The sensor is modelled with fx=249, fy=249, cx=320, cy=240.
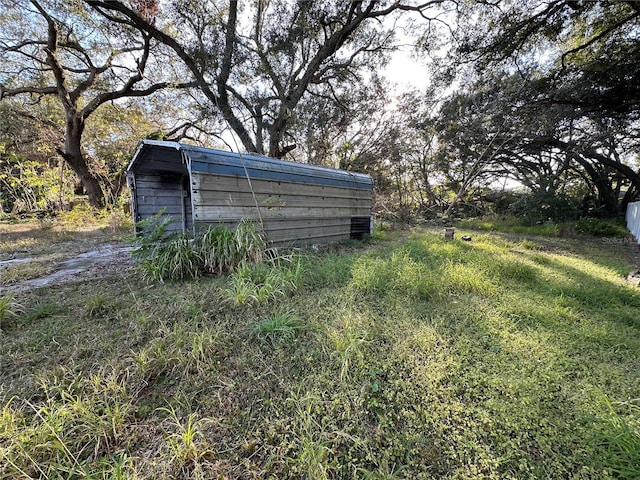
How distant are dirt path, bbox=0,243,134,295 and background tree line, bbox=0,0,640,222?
3702 mm

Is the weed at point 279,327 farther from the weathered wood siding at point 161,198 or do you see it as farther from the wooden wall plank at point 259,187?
the weathered wood siding at point 161,198

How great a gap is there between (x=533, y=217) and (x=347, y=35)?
8919 mm

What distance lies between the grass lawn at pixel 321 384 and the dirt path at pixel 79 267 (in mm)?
442

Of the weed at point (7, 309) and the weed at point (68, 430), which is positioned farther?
the weed at point (7, 309)

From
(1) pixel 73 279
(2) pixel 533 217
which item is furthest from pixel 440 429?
(2) pixel 533 217

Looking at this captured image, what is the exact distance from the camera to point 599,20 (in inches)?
221

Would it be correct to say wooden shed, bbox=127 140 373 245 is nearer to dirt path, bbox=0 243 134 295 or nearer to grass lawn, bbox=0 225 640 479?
dirt path, bbox=0 243 134 295

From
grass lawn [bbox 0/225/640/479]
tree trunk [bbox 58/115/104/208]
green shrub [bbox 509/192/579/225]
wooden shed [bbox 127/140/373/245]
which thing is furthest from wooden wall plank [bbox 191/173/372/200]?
tree trunk [bbox 58/115/104/208]

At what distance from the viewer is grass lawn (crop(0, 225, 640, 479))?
1.03 m

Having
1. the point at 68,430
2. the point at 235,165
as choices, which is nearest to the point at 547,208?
the point at 235,165

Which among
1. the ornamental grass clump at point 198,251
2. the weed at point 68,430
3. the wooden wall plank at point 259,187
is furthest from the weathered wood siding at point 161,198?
the weed at point 68,430

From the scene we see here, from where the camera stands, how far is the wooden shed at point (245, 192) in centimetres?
340

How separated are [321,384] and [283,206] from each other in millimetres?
3285

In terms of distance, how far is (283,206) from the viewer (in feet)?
14.2
